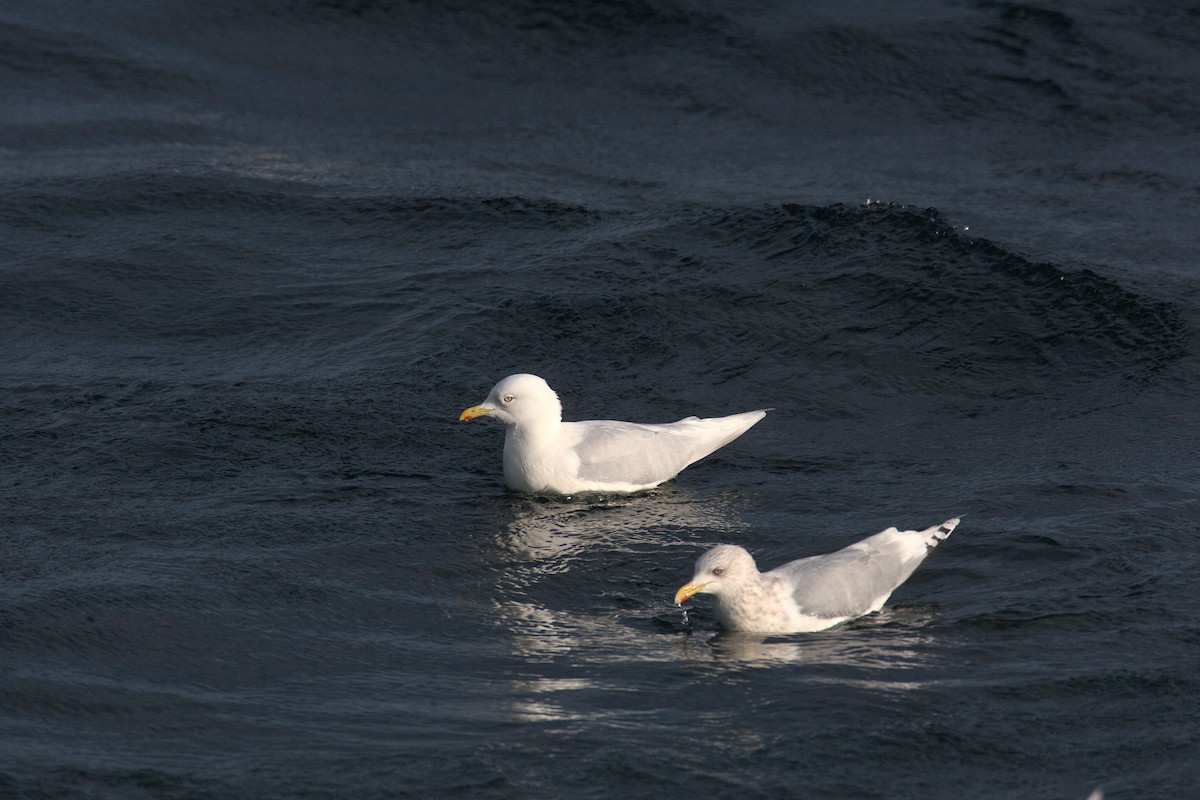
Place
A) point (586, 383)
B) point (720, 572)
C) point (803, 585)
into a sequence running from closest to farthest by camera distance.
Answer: point (720, 572) < point (803, 585) < point (586, 383)

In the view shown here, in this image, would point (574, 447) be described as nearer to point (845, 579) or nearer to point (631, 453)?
point (631, 453)

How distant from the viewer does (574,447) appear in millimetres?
10844

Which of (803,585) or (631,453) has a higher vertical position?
(631,453)

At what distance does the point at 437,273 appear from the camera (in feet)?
46.2

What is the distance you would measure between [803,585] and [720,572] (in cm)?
56

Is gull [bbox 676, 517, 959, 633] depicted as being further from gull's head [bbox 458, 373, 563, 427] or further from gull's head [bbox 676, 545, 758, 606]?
gull's head [bbox 458, 373, 563, 427]

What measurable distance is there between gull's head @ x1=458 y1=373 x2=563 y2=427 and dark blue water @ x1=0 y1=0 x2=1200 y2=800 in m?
0.50

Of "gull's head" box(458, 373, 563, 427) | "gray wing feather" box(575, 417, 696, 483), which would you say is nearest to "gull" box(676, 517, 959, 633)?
"gray wing feather" box(575, 417, 696, 483)

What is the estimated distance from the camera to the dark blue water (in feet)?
24.0

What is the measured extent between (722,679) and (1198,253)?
28.2ft

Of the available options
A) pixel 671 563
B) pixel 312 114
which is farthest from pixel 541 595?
pixel 312 114

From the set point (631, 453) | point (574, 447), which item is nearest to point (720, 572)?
point (631, 453)

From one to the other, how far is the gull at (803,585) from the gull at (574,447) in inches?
85.4

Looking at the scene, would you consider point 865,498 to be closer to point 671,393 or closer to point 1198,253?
point 671,393
